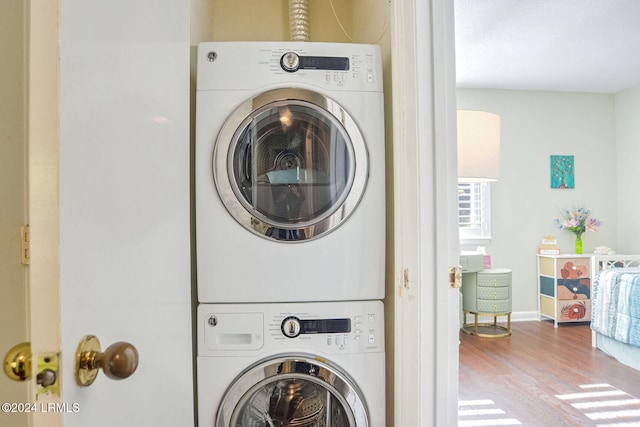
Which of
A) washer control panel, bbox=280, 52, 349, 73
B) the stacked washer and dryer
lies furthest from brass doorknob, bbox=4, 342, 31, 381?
washer control panel, bbox=280, 52, 349, 73

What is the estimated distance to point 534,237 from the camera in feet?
13.5

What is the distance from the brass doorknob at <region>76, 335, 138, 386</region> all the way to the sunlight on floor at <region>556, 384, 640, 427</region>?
2.43 m

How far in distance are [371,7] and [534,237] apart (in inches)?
138

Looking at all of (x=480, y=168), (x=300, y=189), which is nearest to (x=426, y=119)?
(x=300, y=189)

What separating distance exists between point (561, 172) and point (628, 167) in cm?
75

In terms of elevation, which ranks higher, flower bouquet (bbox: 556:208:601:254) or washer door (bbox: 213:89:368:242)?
washer door (bbox: 213:89:368:242)

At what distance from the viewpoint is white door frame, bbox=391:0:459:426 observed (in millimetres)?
1091

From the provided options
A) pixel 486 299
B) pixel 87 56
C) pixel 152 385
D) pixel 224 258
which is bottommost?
pixel 486 299

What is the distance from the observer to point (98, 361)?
1.73 ft

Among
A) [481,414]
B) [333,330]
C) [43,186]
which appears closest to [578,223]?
[481,414]

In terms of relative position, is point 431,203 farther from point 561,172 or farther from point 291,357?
point 561,172

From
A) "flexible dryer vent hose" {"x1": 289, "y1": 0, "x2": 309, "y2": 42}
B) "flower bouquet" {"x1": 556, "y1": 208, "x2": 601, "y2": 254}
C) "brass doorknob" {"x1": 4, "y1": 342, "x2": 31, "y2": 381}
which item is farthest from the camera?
"flower bouquet" {"x1": 556, "y1": 208, "x2": 601, "y2": 254}

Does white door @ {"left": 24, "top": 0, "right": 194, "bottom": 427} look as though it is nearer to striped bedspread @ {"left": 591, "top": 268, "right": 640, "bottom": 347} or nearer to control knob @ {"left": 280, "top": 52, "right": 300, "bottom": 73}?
control knob @ {"left": 280, "top": 52, "right": 300, "bottom": 73}

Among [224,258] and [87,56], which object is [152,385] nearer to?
[224,258]
